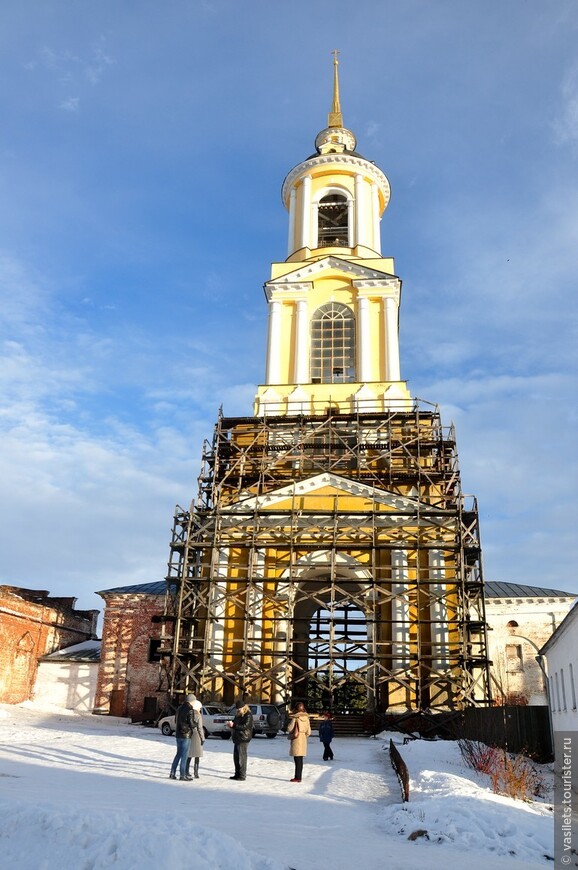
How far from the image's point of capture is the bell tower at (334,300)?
33.0 m

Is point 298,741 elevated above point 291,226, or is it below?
below

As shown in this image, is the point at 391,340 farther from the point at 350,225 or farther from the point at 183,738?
the point at 183,738

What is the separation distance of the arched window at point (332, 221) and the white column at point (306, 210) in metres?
0.72

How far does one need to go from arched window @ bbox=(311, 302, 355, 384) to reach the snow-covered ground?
21694mm

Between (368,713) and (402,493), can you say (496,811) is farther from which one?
(402,493)

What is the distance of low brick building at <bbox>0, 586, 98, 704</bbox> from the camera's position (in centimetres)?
3145

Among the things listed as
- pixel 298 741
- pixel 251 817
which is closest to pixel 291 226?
pixel 298 741

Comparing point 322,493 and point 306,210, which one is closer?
point 322,493

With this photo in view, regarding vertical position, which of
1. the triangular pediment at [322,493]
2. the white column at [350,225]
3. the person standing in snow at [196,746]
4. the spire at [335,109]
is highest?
the spire at [335,109]

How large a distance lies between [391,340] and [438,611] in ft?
46.6

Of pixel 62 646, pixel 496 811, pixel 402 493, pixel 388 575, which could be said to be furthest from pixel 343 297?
pixel 496 811

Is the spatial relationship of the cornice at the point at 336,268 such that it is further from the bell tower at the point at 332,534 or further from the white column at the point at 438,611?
the white column at the point at 438,611

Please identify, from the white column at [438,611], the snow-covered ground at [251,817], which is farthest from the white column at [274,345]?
Result: the snow-covered ground at [251,817]

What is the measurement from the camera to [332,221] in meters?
39.8
